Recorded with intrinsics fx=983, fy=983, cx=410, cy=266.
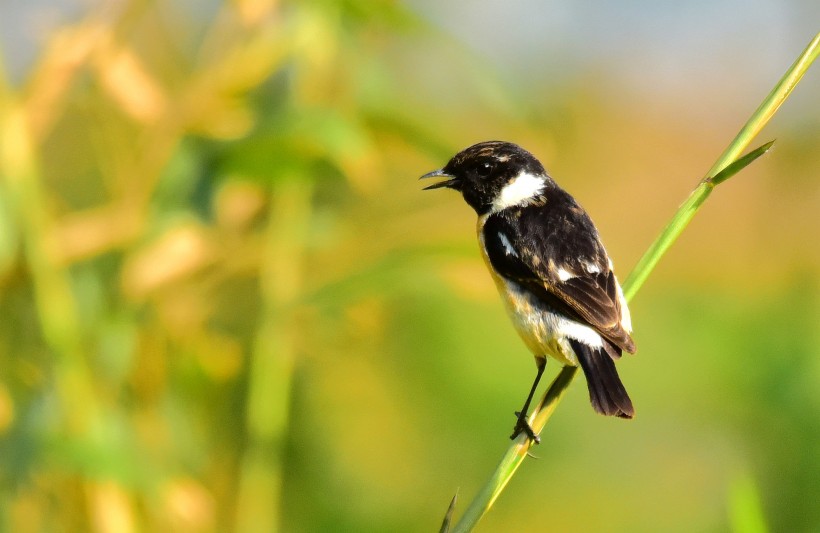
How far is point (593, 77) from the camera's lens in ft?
22.1

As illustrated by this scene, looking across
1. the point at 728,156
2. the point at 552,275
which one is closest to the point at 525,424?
the point at 552,275

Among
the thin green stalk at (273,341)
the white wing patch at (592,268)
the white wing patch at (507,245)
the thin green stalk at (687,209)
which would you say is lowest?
the thin green stalk at (273,341)

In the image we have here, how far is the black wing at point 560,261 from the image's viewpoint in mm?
2721

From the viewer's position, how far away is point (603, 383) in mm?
2566

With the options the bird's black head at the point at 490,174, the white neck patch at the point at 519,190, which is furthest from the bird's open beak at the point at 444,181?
the white neck patch at the point at 519,190

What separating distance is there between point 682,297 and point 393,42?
2.46 metres

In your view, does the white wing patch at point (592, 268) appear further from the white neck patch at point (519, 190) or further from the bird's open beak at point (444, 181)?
the bird's open beak at point (444, 181)

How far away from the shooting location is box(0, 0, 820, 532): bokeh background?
2.75m

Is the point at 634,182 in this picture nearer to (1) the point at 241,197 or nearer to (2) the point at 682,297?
(2) the point at 682,297

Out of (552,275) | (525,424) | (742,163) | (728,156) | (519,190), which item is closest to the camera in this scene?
(742,163)

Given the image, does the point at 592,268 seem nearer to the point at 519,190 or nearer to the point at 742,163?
the point at 519,190

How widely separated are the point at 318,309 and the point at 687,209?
4.18ft

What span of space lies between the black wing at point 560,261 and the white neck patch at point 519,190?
11 centimetres

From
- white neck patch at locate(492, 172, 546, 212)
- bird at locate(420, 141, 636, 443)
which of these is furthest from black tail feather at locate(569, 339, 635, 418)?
white neck patch at locate(492, 172, 546, 212)
